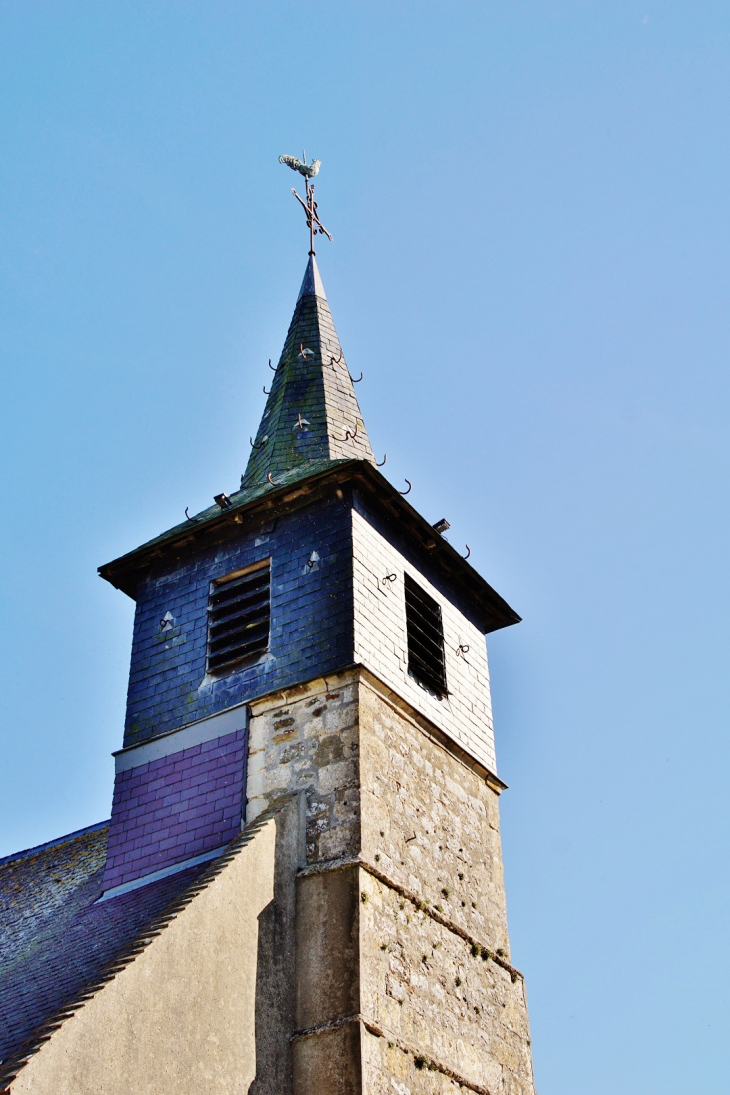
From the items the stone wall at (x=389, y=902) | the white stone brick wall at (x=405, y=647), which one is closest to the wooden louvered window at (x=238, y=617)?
the stone wall at (x=389, y=902)

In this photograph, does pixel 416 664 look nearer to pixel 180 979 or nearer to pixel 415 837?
pixel 415 837

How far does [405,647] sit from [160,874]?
342 cm

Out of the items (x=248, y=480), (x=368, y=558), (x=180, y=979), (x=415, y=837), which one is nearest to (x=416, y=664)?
(x=368, y=558)

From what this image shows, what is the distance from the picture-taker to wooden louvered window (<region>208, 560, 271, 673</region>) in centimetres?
1371

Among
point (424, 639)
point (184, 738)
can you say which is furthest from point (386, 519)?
point (184, 738)

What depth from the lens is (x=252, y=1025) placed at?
10164 millimetres

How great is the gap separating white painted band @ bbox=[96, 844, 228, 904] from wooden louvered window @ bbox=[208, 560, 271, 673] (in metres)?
2.24

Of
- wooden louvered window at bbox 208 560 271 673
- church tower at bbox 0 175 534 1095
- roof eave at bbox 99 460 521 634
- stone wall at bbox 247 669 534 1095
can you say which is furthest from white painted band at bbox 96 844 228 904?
roof eave at bbox 99 460 521 634

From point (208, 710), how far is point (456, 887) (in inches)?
120

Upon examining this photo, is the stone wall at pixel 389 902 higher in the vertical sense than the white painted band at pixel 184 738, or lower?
lower

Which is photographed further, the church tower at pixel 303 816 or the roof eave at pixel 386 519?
the roof eave at pixel 386 519

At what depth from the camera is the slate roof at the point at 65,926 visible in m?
9.24

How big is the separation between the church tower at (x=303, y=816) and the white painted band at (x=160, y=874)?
3 cm

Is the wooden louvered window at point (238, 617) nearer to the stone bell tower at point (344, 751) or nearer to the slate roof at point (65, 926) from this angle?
the stone bell tower at point (344, 751)
